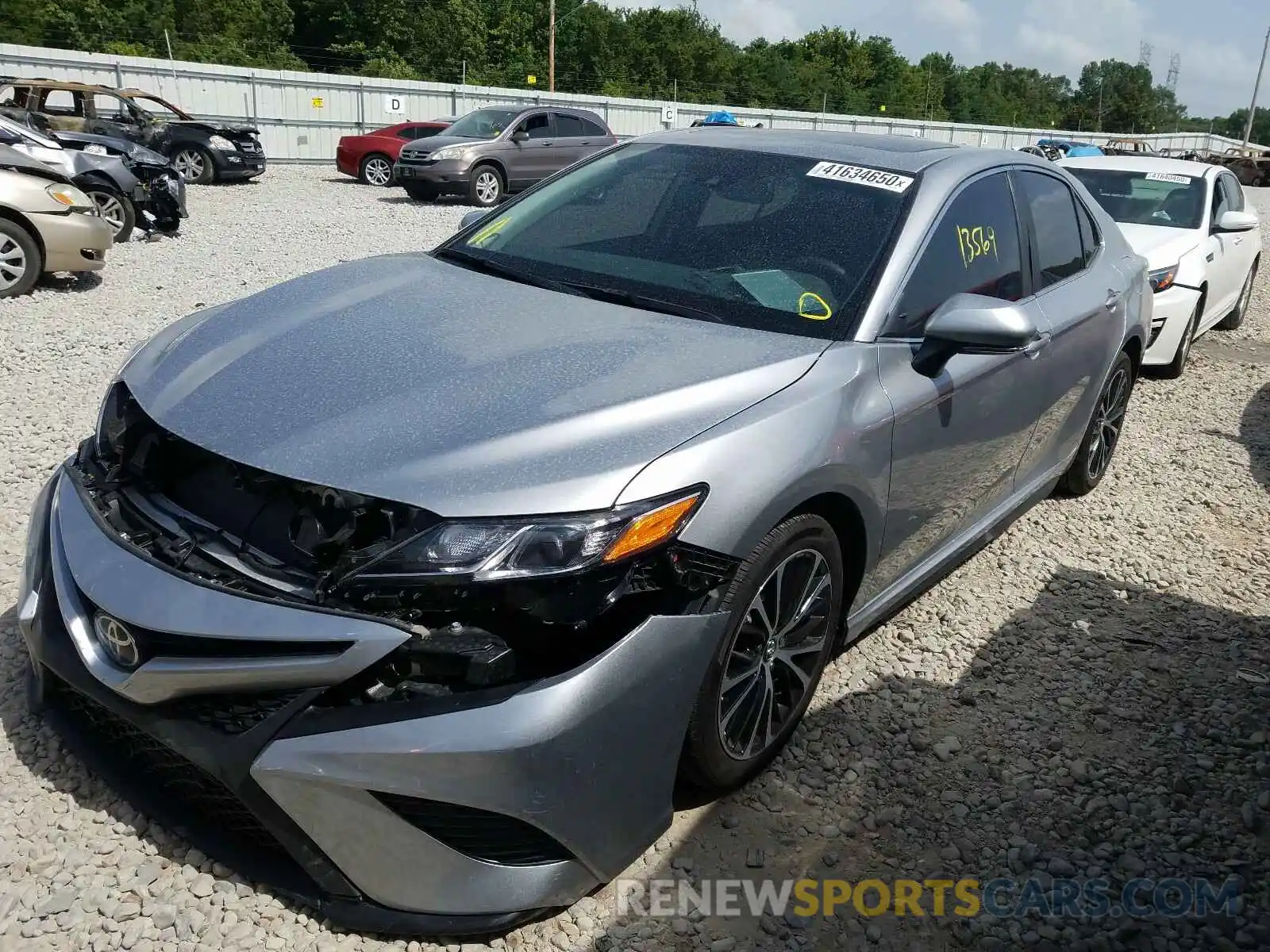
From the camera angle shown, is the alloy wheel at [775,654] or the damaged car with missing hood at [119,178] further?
the damaged car with missing hood at [119,178]

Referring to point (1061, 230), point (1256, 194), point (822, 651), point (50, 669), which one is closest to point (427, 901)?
point (50, 669)

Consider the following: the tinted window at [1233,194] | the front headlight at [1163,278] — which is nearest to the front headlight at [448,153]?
the tinted window at [1233,194]

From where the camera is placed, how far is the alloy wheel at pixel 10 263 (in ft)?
27.1

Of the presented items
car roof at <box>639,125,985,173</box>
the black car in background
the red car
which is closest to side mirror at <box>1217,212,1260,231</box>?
car roof at <box>639,125,985,173</box>

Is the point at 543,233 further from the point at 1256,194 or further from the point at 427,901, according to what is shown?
the point at 1256,194

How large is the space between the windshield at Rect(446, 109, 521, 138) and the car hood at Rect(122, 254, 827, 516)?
1545cm

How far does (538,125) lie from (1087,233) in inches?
589

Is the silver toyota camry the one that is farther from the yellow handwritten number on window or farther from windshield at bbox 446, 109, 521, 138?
windshield at bbox 446, 109, 521, 138

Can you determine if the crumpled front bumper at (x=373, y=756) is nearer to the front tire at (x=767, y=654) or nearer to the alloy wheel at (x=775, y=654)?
the front tire at (x=767, y=654)

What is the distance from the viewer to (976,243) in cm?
359

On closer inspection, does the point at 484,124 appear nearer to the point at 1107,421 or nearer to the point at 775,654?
the point at 1107,421

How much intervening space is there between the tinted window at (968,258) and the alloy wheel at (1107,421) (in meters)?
1.50

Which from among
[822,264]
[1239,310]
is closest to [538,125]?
[1239,310]

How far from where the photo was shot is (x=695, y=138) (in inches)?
156
